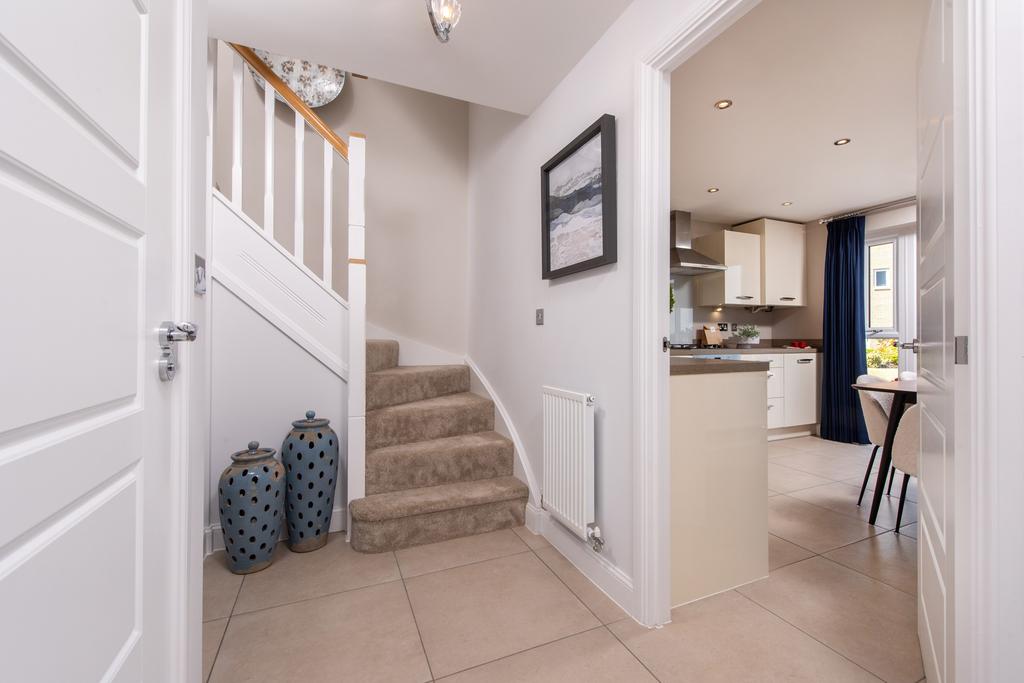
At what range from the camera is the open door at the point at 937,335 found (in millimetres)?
913

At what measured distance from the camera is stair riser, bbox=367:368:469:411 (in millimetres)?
2635

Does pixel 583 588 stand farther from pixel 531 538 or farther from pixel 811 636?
pixel 811 636

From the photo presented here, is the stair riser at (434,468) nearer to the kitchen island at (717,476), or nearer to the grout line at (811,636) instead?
the kitchen island at (717,476)

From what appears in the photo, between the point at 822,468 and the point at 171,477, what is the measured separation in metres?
4.30

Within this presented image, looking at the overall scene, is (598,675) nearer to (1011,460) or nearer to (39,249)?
(1011,460)

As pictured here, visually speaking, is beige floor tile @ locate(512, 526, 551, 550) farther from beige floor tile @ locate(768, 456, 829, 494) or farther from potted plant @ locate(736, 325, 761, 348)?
potted plant @ locate(736, 325, 761, 348)

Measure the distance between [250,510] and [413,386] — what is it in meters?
1.18

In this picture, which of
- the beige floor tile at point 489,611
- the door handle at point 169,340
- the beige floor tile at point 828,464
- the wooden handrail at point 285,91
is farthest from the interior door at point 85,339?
the beige floor tile at point 828,464

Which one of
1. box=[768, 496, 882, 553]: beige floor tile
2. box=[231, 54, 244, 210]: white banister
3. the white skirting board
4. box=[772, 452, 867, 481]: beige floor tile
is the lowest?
box=[772, 452, 867, 481]: beige floor tile

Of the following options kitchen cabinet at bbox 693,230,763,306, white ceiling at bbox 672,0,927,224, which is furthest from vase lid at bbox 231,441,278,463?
kitchen cabinet at bbox 693,230,763,306

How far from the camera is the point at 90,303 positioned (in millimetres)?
610

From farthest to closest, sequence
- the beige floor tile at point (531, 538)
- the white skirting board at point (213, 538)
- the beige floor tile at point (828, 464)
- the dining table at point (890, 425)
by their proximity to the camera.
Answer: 1. the beige floor tile at point (828, 464)
2. the dining table at point (890, 425)
3. the beige floor tile at point (531, 538)
4. the white skirting board at point (213, 538)

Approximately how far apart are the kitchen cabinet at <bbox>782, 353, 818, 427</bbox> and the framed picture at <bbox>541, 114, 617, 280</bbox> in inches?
152

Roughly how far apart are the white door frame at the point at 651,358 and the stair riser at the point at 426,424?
141 cm
